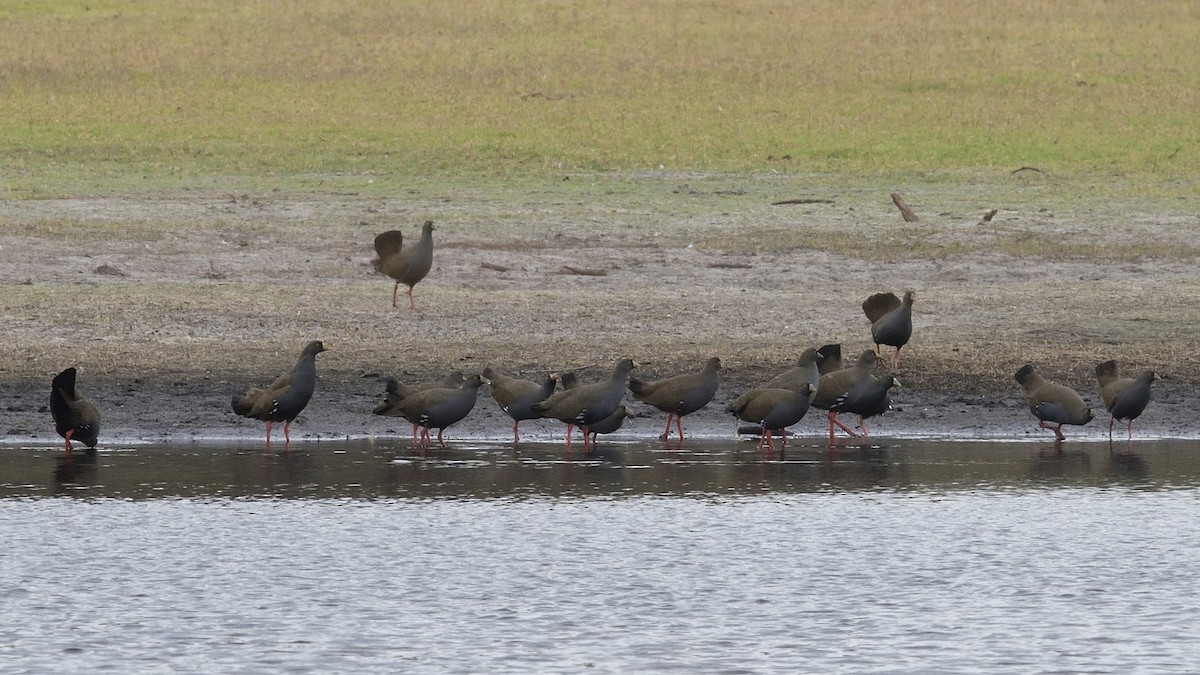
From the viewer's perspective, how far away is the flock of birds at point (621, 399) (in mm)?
14133

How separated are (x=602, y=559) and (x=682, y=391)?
12.6 feet

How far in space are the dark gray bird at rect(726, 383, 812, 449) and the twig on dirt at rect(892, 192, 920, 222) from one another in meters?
11.0

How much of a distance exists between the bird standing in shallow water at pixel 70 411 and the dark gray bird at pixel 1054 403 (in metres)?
6.34

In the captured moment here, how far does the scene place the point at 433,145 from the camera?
3169cm

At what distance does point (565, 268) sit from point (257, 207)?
542 centimetres

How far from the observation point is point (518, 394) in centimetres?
1462

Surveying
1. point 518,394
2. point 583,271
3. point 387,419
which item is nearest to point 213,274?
point 583,271

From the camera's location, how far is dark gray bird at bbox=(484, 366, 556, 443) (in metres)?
14.6

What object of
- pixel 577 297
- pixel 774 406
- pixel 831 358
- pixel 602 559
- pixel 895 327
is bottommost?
pixel 602 559

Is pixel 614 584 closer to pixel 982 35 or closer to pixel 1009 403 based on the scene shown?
pixel 1009 403

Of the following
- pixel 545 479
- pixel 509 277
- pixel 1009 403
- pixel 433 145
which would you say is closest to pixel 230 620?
pixel 545 479

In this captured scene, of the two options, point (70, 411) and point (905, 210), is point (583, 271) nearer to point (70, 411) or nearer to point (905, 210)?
point (905, 210)

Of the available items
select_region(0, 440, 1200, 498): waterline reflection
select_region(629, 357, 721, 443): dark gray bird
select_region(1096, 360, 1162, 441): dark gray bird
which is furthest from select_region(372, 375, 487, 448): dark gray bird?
select_region(1096, 360, 1162, 441): dark gray bird

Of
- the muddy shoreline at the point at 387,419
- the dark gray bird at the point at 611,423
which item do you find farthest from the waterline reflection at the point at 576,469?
the muddy shoreline at the point at 387,419
